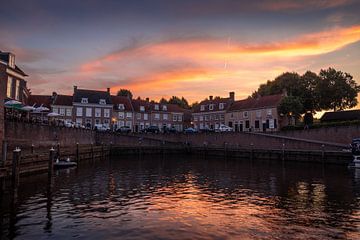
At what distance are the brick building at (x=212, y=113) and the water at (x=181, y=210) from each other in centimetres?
6991

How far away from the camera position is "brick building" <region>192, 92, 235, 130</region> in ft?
333

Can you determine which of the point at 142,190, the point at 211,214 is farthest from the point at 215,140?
the point at 211,214

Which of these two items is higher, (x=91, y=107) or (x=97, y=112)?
(x=91, y=107)

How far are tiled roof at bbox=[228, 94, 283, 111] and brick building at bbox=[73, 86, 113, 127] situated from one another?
35952 mm

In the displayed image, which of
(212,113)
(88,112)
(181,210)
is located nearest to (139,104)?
(88,112)

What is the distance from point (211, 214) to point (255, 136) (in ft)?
160

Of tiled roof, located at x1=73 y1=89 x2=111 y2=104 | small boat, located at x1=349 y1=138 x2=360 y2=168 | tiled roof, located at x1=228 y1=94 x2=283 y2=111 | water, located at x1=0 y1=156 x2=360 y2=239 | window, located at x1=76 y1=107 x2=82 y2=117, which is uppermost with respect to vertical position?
tiled roof, located at x1=73 y1=89 x2=111 y2=104

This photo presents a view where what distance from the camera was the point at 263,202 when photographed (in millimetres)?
22203

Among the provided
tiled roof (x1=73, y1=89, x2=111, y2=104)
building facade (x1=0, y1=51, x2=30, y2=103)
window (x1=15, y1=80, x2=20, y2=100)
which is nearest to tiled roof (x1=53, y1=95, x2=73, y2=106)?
tiled roof (x1=73, y1=89, x2=111, y2=104)

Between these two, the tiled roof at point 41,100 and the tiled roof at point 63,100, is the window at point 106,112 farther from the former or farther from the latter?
the tiled roof at point 41,100

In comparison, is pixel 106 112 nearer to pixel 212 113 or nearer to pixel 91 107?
pixel 91 107

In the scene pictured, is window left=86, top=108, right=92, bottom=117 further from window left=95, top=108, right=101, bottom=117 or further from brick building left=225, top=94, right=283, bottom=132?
brick building left=225, top=94, right=283, bottom=132

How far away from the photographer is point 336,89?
7512 cm

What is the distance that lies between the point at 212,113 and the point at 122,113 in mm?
27443
